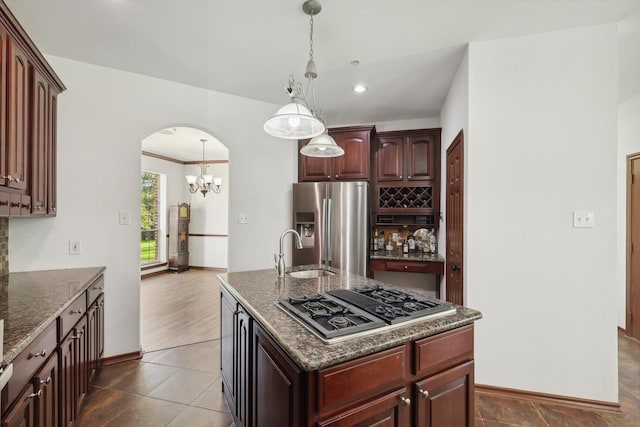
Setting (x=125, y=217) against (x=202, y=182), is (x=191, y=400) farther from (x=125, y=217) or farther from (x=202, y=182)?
(x=202, y=182)

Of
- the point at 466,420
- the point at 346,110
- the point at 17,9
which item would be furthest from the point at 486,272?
the point at 17,9

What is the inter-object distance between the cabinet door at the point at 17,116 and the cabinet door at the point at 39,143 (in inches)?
3.0

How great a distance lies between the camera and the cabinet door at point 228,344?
179 centimetres

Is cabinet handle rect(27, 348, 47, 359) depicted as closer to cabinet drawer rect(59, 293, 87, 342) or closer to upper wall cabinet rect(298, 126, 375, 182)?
cabinet drawer rect(59, 293, 87, 342)

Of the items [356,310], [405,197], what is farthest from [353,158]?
[356,310]

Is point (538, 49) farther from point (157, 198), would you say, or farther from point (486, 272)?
point (157, 198)

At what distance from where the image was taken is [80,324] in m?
1.87

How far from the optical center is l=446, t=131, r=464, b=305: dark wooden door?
2.49 m

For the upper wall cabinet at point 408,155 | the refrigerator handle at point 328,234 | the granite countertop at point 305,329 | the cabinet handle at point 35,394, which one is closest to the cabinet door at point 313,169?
the refrigerator handle at point 328,234

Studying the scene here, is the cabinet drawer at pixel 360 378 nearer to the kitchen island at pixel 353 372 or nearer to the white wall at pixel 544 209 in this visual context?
the kitchen island at pixel 353 372

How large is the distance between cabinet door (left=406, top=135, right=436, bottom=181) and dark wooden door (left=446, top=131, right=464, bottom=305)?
0.60 metres

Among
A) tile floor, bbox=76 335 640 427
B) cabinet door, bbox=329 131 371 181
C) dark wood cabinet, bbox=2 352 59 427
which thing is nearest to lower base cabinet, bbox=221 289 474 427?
tile floor, bbox=76 335 640 427

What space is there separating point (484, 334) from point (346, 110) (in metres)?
2.83

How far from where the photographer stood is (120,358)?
8.79ft
